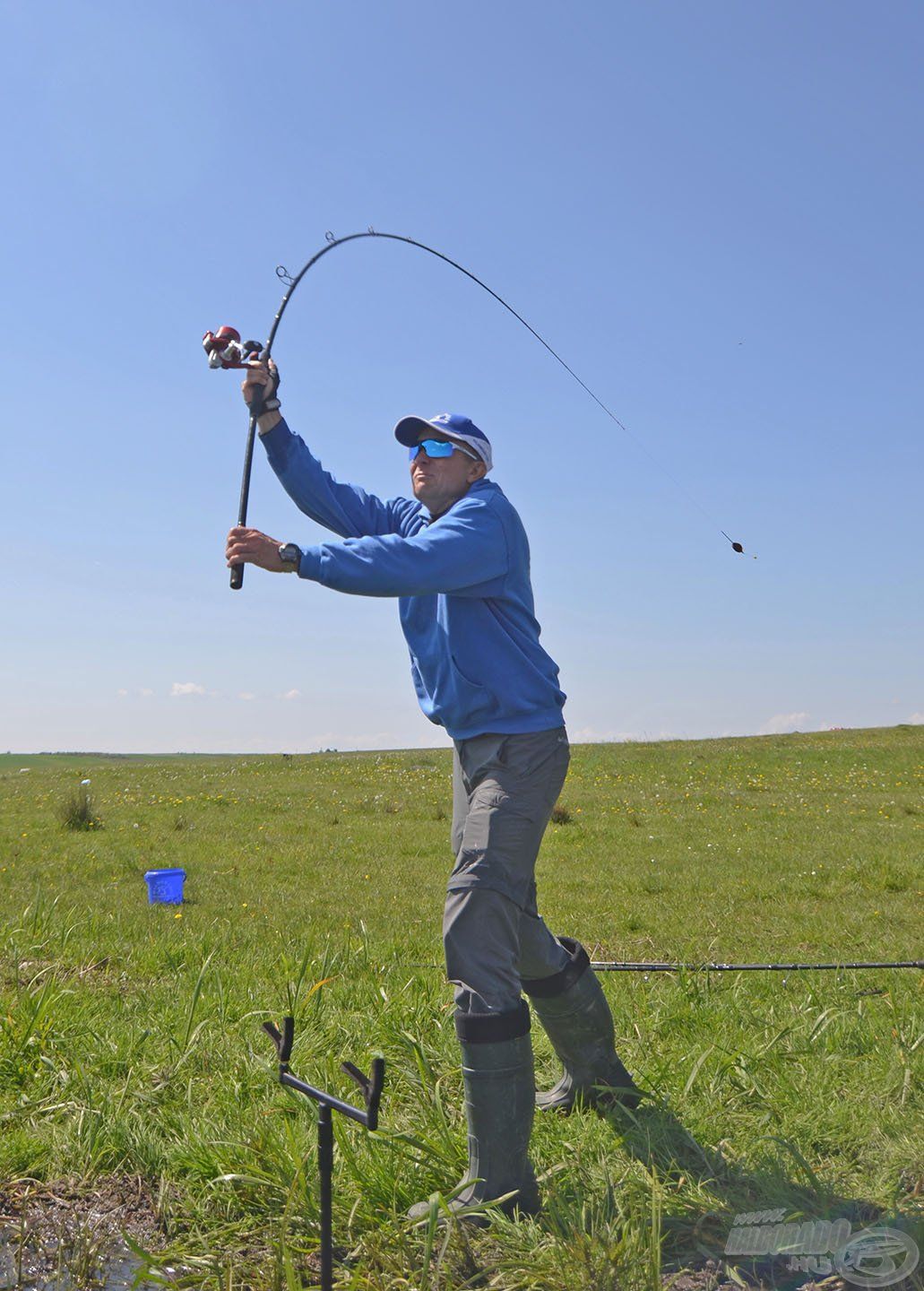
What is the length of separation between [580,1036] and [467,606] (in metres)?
1.74

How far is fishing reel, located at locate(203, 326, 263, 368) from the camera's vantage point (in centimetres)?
452

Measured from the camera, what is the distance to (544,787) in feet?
12.4

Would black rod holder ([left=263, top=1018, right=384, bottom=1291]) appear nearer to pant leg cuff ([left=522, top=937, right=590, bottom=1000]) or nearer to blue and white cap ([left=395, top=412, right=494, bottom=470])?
pant leg cuff ([left=522, top=937, right=590, bottom=1000])

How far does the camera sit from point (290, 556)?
3492mm

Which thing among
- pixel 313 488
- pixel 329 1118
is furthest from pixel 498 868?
pixel 313 488

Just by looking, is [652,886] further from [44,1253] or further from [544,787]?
[44,1253]

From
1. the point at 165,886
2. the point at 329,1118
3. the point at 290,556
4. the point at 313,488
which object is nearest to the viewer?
the point at 329,1118

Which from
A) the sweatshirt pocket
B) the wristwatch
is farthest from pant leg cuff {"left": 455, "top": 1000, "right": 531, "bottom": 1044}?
the wristwatch

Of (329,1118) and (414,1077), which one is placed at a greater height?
(329,1118)

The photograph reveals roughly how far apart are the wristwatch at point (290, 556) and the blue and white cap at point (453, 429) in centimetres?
94

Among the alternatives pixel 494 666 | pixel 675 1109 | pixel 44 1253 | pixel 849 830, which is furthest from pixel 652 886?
pixel 44 1253

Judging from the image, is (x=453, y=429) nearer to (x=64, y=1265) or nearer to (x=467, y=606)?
(x=467, y=606)

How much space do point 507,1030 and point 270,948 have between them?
13.4 ft

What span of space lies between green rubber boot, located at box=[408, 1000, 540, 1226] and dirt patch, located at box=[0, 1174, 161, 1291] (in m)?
0.91
